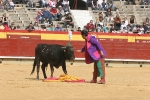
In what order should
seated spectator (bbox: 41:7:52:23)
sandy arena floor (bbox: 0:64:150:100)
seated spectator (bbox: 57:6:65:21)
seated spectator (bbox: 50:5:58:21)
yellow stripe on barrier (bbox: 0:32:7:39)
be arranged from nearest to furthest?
sandy arena floor (bbox: 0:64:150:100) → yellow stripe on barrier (bbox: 0:32:7:39) → seated spectator (bbox: 41:7:52:23) → seated spectator (bbox: 50:5:58:21) → seated spectator (bbox: 57:6:65:21)

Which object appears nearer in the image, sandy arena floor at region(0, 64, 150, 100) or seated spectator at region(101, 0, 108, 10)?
sandy arena floor at region(0, 64, 150, 100)

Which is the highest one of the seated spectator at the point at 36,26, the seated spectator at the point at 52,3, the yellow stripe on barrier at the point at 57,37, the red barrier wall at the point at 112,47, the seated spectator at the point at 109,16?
the seated spectator at the point at 52,3

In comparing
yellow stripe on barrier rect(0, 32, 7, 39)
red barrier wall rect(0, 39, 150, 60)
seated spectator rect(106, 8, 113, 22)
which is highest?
seated spectator rect(106, 8, 113, 22)

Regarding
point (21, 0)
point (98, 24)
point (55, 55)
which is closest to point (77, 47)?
point (98, 24)

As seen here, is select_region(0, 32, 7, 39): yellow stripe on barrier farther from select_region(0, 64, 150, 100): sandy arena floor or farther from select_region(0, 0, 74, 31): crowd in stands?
select_region(0, 64, 150, 100): sandy arena floor

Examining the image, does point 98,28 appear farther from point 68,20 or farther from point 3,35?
point 3,35

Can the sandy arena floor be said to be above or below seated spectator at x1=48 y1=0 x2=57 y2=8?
below

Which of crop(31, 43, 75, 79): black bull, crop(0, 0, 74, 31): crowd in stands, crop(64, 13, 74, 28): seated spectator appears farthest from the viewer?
crop(64, 13, 74, 28): seated spectator

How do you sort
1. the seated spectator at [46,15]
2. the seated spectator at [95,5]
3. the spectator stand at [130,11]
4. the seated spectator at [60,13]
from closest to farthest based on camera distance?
the seated spectator at [46,15], the seated spectator at [60,13], the spectator stand at [130,11], the seated spectator at [95,5]

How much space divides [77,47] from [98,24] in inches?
80.9

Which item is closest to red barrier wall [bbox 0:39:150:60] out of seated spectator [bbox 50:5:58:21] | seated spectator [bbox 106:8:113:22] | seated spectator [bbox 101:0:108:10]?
seated spectator [bbox 50:5:58:21]

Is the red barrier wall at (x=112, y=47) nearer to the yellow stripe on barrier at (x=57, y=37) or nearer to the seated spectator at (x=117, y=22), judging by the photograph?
the yellow stripe on barrier at (x=57, y=37)

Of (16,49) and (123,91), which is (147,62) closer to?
(16,49)

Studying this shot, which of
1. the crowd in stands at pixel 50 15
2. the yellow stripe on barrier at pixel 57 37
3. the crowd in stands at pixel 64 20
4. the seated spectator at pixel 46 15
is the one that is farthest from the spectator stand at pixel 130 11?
the yellow stripe on barrier at pixel 57 37
